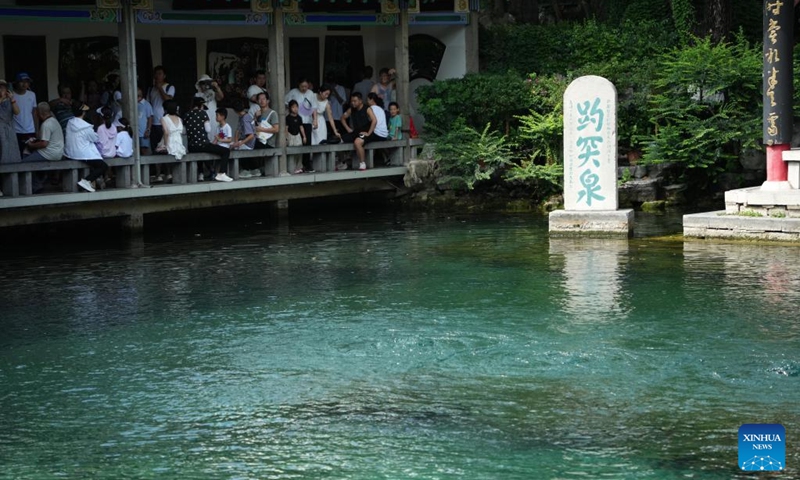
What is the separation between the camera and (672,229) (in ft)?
58.2

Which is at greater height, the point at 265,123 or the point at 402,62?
the point at 402,62

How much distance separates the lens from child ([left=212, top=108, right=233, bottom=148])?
19547mm

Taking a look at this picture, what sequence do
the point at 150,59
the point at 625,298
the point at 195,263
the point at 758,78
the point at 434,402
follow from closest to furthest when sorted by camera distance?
1. the point at 434,402
2. the point at 625,298
3. the point at 195,263
4. the point at 758,78
5. the point at 150,59

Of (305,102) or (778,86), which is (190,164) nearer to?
(305,102)

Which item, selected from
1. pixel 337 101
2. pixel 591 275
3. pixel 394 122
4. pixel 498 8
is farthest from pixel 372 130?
pixel 498 8

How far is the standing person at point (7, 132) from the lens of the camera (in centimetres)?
1686

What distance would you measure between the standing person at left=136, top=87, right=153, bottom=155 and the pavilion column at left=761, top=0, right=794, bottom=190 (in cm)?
975

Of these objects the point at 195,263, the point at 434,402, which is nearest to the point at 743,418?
the point at 434,402

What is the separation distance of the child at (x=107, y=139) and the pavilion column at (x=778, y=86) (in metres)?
9.56

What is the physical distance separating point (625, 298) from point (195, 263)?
19.9ft

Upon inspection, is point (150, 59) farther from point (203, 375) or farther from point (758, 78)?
point (203, 375)

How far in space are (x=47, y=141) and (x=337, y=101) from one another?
24.1 feet

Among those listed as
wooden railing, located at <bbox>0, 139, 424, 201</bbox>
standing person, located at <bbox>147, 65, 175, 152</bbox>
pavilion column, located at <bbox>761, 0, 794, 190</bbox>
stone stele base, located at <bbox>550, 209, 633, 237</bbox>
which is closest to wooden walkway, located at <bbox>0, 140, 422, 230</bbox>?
wooden railing, located at <bbox>0, 139, 424, 201</bbox>

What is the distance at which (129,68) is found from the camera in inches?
728
